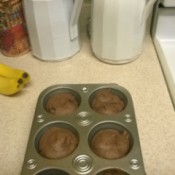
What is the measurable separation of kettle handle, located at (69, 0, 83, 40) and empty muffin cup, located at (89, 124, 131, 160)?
0.26 metres

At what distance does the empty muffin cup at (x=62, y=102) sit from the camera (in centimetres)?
53

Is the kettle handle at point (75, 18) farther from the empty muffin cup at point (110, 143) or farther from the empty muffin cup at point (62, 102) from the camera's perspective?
the empty muffin cup at point (110, 143)

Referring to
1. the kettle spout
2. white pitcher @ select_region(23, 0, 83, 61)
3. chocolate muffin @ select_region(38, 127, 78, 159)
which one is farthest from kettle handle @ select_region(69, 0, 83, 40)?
chocolate muffin @ select_region(38, 127, 78, 159)

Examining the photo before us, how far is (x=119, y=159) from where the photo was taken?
1.42ft

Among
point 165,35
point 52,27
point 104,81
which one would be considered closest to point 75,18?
point 52,27

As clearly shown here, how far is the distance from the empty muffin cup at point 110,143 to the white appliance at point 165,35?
7.9 inches

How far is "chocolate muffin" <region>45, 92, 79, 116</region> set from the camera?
524 millimetres

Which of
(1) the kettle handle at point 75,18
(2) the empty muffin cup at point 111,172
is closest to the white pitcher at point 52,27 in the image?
(1) the kettle handle at point 75,18

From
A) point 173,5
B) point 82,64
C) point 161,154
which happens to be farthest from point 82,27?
point 161,154

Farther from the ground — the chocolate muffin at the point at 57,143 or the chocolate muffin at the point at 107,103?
the chocolate muffin at the point at 107,103

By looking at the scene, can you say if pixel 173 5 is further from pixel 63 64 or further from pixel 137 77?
pixel 63 64

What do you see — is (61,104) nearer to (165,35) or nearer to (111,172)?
(111,172)

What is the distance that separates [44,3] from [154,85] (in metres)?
0.30

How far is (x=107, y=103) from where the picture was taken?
0.53 meters
